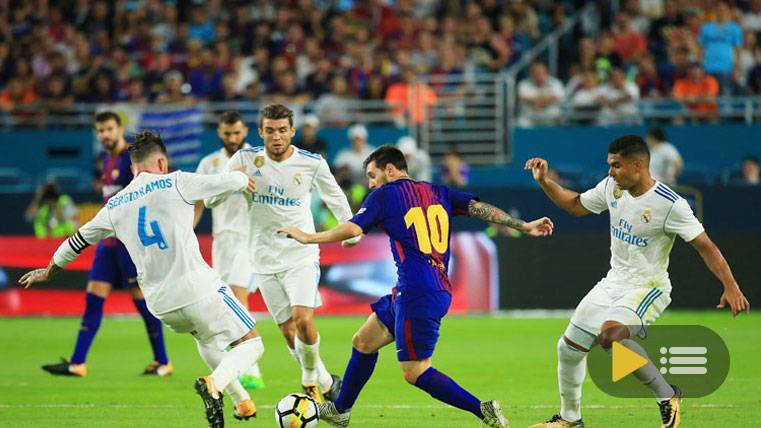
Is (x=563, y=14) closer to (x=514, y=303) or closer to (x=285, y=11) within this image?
(x=285, y=11)

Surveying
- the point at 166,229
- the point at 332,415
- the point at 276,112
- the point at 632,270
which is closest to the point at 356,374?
the point at 332,415

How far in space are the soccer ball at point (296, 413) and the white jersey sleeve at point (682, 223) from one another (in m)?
2.74

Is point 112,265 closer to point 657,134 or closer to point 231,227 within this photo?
point 231,227

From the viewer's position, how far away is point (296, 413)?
849cm

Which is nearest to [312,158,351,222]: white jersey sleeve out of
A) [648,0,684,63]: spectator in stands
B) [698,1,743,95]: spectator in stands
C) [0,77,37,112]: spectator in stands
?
[698,1,743,95]: spectator in stands

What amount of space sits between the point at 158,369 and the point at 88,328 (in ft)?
2.63

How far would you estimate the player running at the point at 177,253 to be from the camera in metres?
8.48

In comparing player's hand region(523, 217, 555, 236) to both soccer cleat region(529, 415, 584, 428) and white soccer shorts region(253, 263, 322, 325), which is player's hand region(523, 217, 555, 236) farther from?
white soccer shorts region(253, 263, 322, 325)

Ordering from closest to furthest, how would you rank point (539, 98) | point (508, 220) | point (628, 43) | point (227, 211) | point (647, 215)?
1. point (508, 220)
2. point (647, 215)
3. point (227, 211)
4. point (539, 98)
5. point (628, 43)

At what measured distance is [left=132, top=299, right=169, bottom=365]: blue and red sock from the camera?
39.9 ft

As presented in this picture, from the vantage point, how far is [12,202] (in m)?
21.1

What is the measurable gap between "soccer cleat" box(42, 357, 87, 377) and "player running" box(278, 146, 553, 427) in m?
4.72

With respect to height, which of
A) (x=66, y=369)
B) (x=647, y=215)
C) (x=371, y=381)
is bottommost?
(x=371, y=381)

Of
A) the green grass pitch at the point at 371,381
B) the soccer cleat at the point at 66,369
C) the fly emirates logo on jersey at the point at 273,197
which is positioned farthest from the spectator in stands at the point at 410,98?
the fly emirates logo on jersey at the point at 273,197
